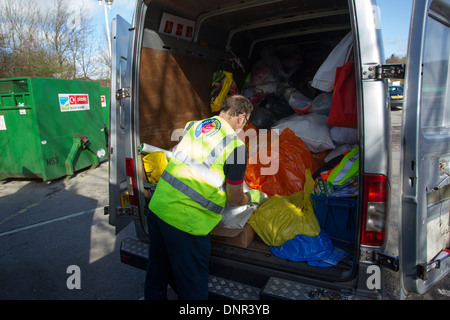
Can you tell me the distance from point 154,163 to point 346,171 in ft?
5.24

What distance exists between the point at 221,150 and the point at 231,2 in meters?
1.83

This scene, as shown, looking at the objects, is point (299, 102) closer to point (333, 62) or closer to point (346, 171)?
point (333, 62)

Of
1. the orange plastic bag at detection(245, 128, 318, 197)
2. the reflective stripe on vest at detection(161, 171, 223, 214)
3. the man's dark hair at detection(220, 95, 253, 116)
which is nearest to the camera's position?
the reflective stripe on vest at detection(161, 171, 223, 214)

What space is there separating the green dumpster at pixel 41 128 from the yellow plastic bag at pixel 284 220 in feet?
16.7

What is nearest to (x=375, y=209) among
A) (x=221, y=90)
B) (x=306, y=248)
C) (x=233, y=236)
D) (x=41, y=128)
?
(x=306, y=248)

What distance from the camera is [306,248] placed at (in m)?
2.04

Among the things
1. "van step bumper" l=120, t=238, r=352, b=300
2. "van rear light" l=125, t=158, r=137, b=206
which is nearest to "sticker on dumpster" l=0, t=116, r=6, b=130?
"van rear light" l=125, t=158, r=137, b=206

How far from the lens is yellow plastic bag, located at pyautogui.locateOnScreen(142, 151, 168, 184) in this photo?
8.50ft

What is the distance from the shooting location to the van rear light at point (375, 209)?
1567mm

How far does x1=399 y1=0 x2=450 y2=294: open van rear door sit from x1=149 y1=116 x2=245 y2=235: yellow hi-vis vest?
3.00 ft

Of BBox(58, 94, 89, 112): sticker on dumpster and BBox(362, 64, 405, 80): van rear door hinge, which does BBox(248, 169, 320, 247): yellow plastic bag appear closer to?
BBox(362, 64, 405, 80): van rear door hinge
